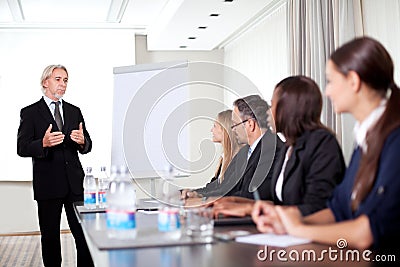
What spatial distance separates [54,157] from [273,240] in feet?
9.30

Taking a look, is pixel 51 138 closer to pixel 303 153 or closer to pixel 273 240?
pixel 303 153

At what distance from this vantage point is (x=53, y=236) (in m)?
4.31

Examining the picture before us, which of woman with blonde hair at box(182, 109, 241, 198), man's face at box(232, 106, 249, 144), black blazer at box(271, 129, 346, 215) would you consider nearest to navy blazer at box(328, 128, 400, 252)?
black blazer at box(271, 129, 346, 215)

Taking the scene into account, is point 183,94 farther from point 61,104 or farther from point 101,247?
→ point 101,247

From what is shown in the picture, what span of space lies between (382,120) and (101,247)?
0.87m

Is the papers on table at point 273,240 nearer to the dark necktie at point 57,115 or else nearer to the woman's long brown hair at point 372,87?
the woman's long brown hair at point 372,87

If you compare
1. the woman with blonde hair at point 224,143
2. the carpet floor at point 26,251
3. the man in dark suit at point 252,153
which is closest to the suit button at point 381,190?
the man in dark suit at point 252,153

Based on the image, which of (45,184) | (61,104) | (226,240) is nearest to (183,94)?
(61,104)

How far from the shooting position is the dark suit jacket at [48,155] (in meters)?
4.30

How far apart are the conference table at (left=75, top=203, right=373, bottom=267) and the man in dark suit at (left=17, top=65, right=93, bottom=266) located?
2430mm

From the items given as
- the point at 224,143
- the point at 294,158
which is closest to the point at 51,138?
the point at 224,143

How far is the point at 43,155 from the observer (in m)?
4.28

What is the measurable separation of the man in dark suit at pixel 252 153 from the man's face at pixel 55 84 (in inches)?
56.6

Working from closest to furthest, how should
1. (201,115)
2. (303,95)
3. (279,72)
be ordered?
1. (303,95)
2. (279,72)
3. (201,115)
